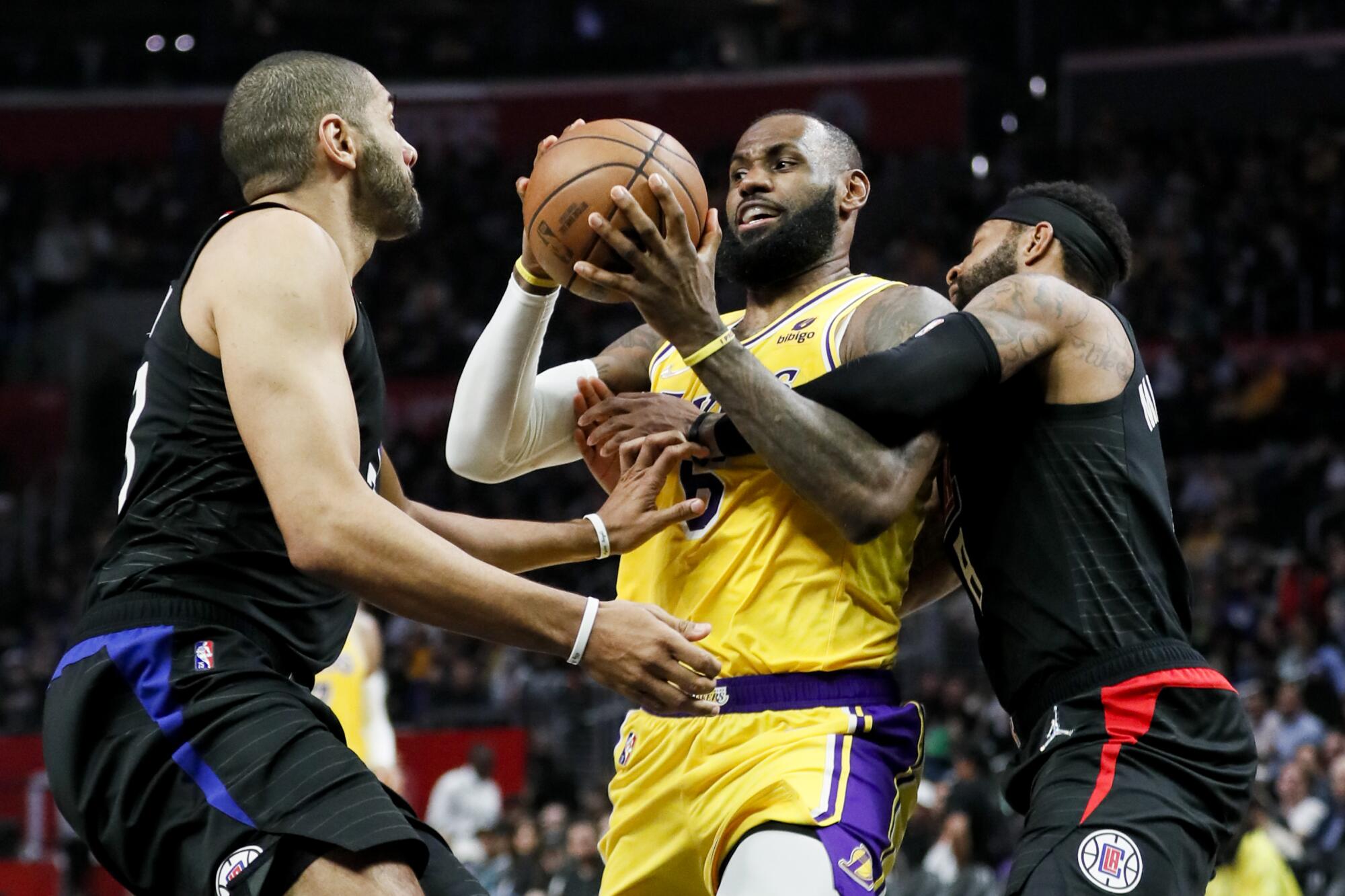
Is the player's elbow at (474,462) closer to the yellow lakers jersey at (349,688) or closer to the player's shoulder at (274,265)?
the player's shoulder at (274,265)

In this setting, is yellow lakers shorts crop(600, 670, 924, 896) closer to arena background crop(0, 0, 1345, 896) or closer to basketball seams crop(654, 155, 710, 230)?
basketball seams crop(654, 155, 710, 230)

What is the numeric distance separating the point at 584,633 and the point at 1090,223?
214 cm

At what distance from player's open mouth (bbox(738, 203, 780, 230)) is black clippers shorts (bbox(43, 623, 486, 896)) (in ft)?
6.75

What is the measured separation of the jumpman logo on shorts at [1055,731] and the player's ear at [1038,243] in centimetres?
134

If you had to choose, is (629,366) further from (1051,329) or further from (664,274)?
(1051,329)

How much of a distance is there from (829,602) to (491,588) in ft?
4.28

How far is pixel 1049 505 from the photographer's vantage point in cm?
430

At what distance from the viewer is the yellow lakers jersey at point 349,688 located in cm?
865

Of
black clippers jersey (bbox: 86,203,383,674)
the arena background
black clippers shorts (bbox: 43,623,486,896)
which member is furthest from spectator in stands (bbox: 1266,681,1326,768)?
black clippers jersey (bbox: 86,203,383,674)

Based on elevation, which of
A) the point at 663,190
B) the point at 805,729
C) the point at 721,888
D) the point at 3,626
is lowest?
the point at 3,626

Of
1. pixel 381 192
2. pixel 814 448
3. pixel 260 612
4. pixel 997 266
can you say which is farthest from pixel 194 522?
pixel 997 266

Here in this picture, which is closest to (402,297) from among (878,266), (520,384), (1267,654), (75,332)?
(75,332)

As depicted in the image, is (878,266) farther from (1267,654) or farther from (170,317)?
(170,317)

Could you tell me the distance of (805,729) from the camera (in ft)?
14.1
